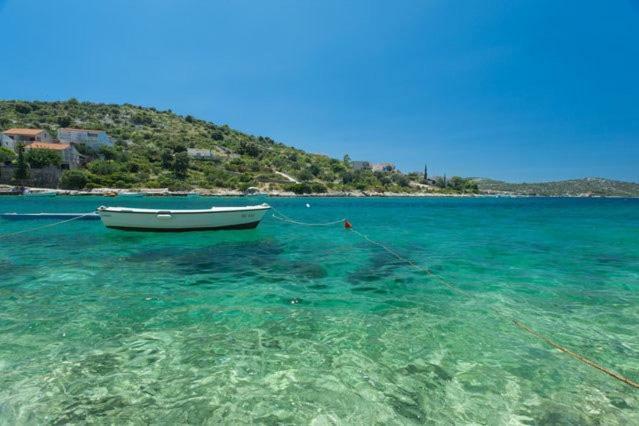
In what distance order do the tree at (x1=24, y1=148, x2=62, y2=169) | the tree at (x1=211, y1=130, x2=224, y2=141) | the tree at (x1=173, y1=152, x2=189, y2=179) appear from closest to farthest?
the tree at (x1=24, y1=148, x2=62, y2=169), the tree at (x1=173, y1=152, x2=189, y2=179), the tree at (x1=211, y1=130, x2=224, y2=141)

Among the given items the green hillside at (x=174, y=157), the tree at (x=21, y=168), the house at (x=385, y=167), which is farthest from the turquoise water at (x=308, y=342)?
the house at (x=385, y=167)

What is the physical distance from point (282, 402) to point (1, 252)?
1378cm

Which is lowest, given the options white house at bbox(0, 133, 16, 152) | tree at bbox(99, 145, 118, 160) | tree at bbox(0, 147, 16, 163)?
tree at bbox(0, 147, 16, 163)

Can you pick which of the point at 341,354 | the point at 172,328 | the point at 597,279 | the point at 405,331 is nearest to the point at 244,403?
the point at 341,354

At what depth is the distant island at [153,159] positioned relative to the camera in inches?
2566

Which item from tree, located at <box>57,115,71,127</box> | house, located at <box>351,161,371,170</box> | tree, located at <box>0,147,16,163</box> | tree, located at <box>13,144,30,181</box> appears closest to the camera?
tree, located at <box>13,144,30,181</box>

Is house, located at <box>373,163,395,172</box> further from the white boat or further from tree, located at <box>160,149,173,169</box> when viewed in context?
the white boat

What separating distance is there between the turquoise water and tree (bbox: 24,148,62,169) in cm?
6606

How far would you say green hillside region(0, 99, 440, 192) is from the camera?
255ft

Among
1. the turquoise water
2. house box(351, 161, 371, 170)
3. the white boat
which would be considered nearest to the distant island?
house box(351, 161, 371, 170)

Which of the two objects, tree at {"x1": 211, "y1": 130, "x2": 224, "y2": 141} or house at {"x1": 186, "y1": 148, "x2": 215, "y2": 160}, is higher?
tree at {"x1": 211, "y1": 130, "x2": 224, "y2": 141}

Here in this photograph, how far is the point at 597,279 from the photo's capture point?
961 centimetres

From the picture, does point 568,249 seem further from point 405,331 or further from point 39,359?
point 39,359

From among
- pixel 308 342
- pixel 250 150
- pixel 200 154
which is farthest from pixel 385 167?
pixel 308 342
